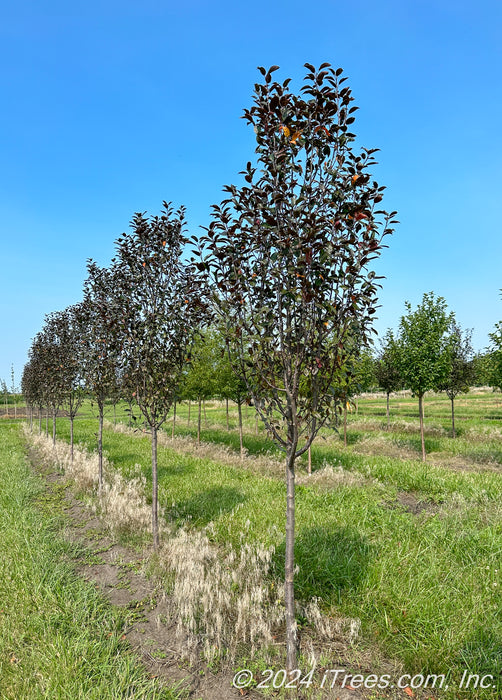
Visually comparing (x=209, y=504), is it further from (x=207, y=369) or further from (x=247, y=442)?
(x=247, y=442)

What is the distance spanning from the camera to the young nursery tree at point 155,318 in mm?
7840

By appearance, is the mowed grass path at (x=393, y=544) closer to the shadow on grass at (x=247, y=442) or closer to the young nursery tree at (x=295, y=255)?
the young nursery tree at (x=295, y=255)

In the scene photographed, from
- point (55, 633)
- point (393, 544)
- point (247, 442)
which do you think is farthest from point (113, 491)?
point (247, 442)

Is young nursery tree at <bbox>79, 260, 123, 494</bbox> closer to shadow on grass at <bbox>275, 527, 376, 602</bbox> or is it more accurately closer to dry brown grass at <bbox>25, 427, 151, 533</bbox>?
dry brown grass at <bbox>25, 427, 151, 533</bbox>

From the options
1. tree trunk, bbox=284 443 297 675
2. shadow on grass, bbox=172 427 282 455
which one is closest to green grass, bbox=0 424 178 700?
tree trunk, bbox=284 443 297 675

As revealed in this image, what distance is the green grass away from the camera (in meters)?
3.96

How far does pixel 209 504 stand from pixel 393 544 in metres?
4.82

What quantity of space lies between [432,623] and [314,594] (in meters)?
1.64

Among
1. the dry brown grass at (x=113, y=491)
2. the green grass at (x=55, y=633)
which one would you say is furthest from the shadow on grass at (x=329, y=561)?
the dry brown grass at (x=113, y=491)

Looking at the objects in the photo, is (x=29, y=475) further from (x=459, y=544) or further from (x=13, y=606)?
(x=459, y=544)

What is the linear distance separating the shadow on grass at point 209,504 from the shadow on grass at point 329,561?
2.54 metres

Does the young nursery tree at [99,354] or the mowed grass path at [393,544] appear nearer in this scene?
the mowed grass path at [393,544]

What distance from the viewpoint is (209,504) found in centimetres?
991

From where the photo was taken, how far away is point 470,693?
12.9 ft
